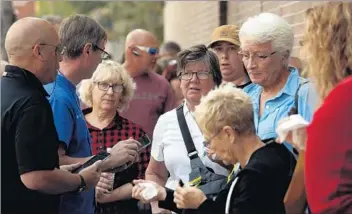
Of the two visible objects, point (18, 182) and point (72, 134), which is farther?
point (72, 134)

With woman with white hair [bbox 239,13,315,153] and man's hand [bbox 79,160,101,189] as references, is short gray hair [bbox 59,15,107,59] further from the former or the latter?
woman with white hair [bbox 239,13,315,153]

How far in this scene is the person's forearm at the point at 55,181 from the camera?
13.0 feet

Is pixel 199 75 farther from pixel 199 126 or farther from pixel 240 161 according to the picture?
pixel 240 161

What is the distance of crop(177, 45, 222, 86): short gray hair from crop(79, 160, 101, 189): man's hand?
1.02 m

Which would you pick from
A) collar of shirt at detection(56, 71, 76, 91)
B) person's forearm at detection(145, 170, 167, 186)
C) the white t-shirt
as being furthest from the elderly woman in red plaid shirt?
collar of shirt at detection(56, 71, 76, 91)

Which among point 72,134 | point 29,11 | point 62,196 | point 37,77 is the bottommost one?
point 29,11

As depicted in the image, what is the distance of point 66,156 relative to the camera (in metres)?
4.53

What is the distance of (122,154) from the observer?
4.60 m

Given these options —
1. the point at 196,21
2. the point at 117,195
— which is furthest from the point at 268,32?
the point at 196,21

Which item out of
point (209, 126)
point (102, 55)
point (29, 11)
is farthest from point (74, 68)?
point (29, 11)

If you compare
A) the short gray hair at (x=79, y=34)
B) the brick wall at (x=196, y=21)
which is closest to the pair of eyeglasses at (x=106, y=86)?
the short gray hair at (x=79, y=34)

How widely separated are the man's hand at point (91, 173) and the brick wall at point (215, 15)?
2068 mm

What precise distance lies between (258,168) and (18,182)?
48.7 inches

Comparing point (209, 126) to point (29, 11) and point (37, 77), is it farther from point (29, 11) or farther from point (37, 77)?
point (29, 11)
